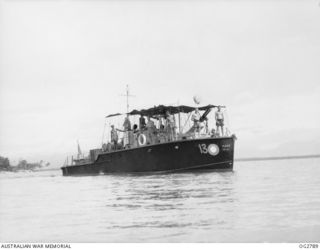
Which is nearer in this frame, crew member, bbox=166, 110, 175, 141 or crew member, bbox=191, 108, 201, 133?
crew member, bbox=191, 108, 201, 133

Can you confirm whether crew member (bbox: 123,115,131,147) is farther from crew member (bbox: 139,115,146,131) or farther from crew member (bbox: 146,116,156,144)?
crew member (bbox: 146,116,156,144)

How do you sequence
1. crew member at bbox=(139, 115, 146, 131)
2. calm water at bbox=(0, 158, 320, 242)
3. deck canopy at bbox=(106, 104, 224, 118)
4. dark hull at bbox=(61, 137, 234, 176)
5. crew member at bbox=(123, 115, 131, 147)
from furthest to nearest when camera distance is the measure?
crew member at bbox=(123, 115, 131, 147) → crew member at bbox=(139, 115, 146, 131) → deck canopy at bbox=(106, 104, 224, 118) → dark hull at bbox=(61, 137, 234, 176) → calm water at bbox=(0, 158, 320, 242)

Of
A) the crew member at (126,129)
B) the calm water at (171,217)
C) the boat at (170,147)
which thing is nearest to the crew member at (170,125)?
the boat at (170,147)

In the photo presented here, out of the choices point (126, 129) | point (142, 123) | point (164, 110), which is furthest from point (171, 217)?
point (126, 129)

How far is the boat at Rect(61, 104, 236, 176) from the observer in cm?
2911

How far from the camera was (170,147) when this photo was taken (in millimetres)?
29172

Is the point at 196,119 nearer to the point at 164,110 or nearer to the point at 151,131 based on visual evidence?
the point at 164,110

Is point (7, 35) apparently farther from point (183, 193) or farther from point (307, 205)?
point (307, 205)

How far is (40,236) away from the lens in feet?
37.7

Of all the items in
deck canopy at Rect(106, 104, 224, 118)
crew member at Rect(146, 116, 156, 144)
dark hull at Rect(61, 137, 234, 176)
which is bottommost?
dark hull at Rect(61, 137, 234, 176)

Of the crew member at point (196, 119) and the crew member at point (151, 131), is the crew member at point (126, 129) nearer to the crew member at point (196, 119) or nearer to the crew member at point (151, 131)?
the crew member at point (151, 131)

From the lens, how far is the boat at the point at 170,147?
29109 millimetres

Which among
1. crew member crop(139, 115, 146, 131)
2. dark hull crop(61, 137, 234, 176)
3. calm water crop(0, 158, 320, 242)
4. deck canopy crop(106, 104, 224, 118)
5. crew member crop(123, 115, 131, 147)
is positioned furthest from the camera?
crew member crop(123, 115, 131, 147)

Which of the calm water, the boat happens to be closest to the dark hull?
the boat
